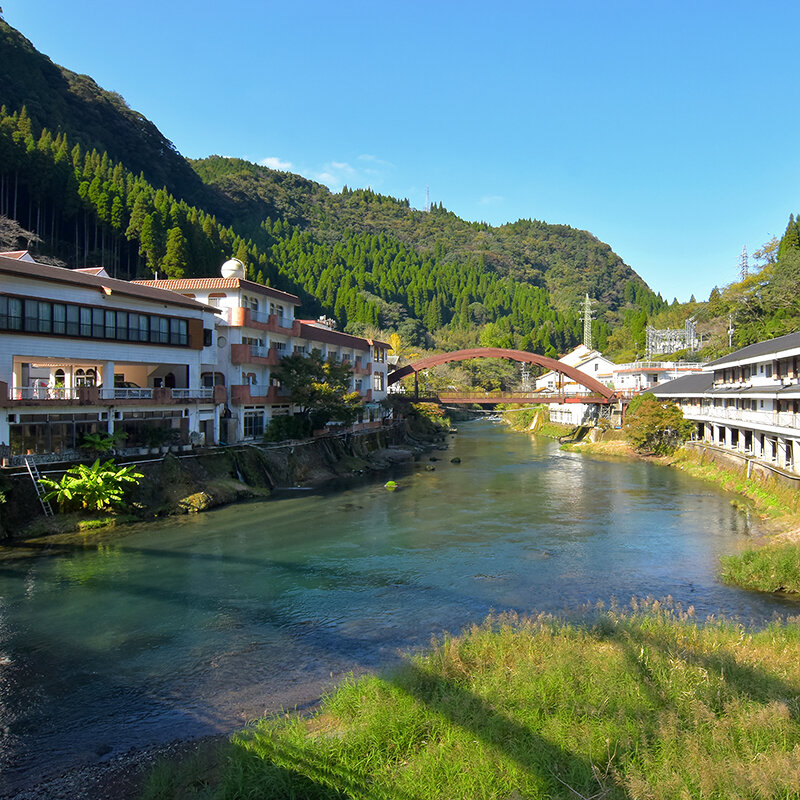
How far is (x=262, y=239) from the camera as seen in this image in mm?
124938

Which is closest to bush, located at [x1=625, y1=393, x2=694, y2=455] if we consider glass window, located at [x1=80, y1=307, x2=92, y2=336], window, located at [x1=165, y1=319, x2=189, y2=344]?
window, located at [x1=165, y1=319, x2=189, y2=344]

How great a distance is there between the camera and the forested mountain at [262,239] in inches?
2099

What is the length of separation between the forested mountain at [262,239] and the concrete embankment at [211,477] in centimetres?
2583

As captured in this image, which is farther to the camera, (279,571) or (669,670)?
(279,571)

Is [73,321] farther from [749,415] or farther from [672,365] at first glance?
[672,365]

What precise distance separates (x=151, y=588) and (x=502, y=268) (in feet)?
565

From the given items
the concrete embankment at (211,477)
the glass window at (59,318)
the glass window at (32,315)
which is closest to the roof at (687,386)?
the concrete embankment at (211,477)

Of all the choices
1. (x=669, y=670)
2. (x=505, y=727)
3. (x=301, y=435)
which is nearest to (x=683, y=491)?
(x=301, y=435)

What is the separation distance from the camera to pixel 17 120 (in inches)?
2362

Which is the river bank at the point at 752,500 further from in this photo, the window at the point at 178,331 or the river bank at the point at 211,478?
the window at the point at 178,331

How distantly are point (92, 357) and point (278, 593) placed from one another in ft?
46.1

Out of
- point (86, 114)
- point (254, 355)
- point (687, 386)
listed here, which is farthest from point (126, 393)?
point (86, 114)

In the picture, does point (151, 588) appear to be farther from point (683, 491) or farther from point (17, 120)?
point (17, 120)

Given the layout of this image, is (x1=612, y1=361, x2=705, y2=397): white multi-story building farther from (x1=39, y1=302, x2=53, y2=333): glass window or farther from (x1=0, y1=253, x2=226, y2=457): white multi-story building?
(x1=39, y1=302, x2=53, y2=333): glass window
